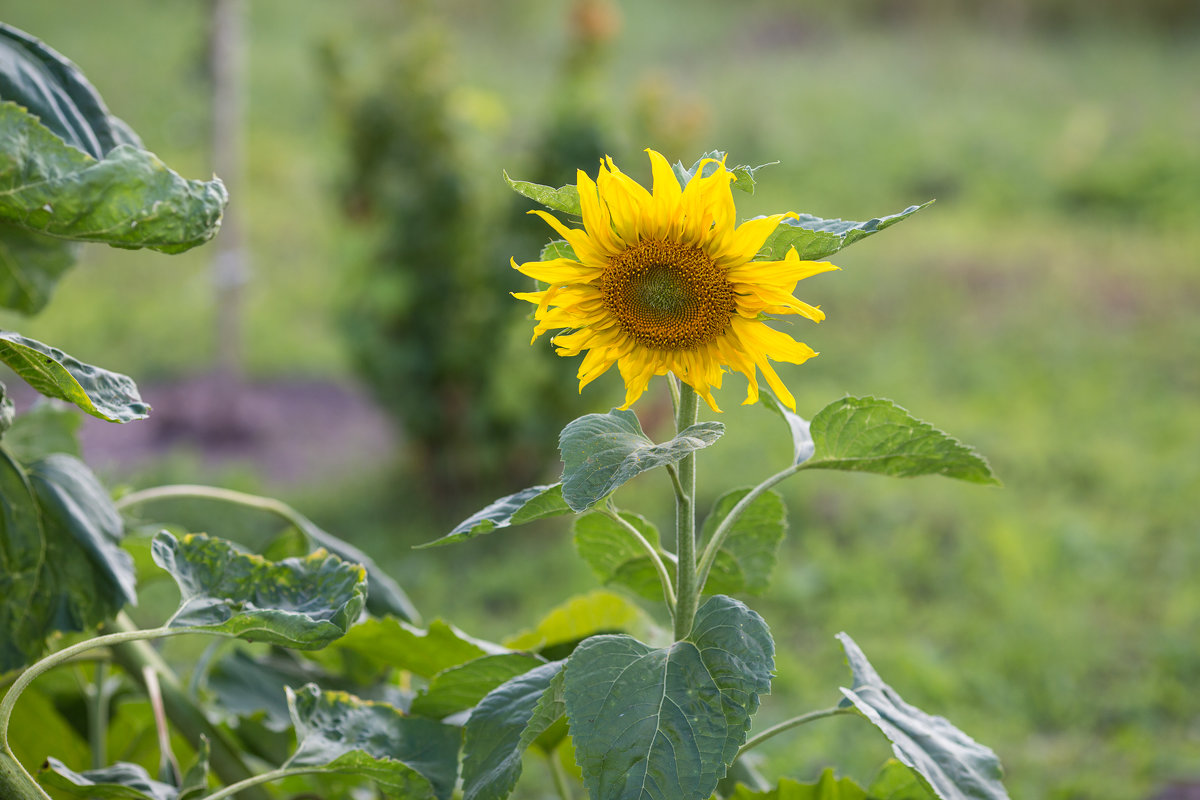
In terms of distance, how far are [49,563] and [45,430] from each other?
0.87ft

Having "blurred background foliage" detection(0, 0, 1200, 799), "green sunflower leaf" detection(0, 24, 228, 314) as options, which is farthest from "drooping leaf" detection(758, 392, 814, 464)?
"blurred background foliage" detection(0, 0, 1200, 799)

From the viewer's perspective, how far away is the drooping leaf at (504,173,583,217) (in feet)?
2.06

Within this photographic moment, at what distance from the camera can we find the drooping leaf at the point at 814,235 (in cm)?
61

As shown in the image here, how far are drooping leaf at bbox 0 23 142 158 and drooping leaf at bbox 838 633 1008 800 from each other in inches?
24.0

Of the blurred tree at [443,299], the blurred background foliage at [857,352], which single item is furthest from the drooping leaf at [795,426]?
the blurred tree at [443,299]

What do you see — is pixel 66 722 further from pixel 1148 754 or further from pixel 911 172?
pixel 911 172

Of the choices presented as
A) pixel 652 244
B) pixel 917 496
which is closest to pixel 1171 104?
pixel 917 496

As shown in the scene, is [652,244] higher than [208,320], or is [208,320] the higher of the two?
[652,244]

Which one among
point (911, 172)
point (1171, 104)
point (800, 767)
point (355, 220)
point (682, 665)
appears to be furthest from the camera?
point (1171, 104)

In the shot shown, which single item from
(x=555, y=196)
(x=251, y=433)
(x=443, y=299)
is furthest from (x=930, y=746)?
(x=251, y=433)

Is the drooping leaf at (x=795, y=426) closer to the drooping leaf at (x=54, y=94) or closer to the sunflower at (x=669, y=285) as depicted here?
the sunflower at (x=669, y=285)

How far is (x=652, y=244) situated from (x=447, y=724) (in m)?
0.37

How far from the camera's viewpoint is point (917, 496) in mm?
3670

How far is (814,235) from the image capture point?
0.63 m
